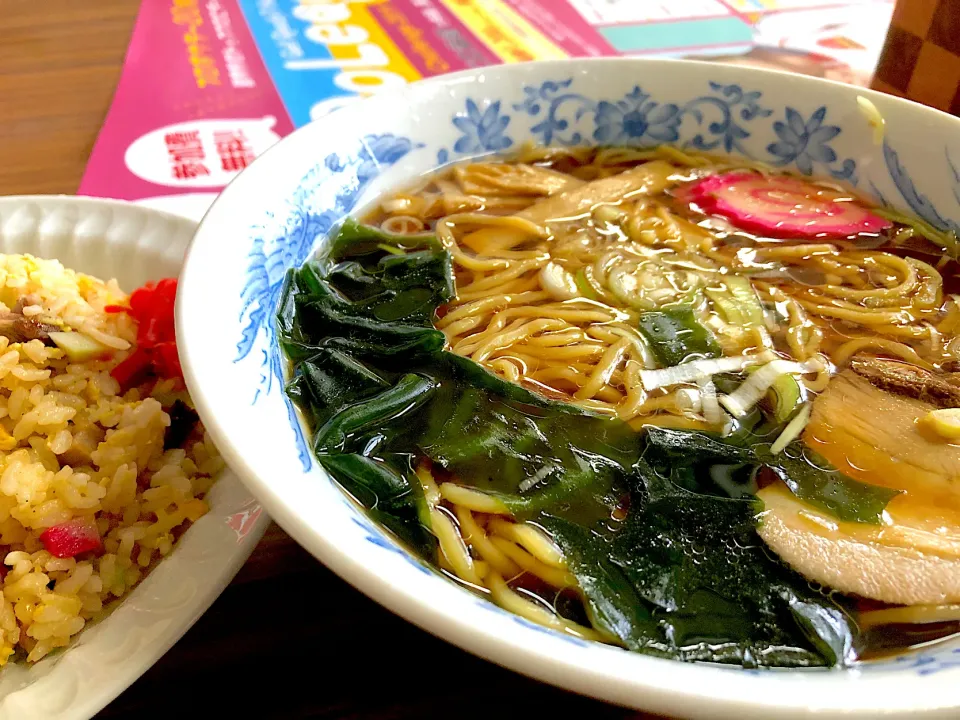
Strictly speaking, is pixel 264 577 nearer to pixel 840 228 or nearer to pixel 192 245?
pixel 192 245

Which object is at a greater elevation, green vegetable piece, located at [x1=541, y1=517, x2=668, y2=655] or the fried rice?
green vegetable piece, located at [x1=541, y1=517, x2=668, y2=655]

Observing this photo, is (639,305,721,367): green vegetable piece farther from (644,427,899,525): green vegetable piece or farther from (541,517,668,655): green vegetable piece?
(541,517,668,655): green vegetable piece

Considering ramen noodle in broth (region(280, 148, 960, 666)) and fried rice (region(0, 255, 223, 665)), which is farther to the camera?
fried rice (region(0, 255, 223, 665))

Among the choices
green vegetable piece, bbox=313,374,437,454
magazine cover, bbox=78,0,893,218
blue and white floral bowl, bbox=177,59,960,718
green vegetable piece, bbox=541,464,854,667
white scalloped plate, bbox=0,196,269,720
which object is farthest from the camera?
magazine cover, bbox=78,0,893,218

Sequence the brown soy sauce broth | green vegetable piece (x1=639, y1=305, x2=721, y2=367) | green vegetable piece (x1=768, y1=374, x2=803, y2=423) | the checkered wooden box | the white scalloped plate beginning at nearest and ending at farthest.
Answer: the white scalloped plate, green vegetable piece (x1=768, y1=374, x2=803, y2=423), green vegetable piece (x1=639, y1=305, x2=721, y2=367), the brown soy sauce broth, the checkered wooden box

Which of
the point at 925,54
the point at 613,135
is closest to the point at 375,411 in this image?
the point at 613,135

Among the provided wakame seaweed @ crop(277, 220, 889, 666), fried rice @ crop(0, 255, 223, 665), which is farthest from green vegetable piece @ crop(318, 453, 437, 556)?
fried rice @ crop(0, 255, 223, 665)

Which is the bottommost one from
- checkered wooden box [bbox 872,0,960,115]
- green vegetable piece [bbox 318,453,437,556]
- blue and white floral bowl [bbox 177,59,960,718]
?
green vegetable piece [bbox 318,453,437,556]
